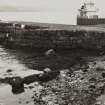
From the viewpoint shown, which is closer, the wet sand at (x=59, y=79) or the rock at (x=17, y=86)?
the wet sand at (x=59, y=79)

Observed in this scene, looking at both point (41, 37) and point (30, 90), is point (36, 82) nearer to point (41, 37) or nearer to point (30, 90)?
point (30, 90)

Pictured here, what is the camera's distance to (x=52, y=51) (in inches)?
2584

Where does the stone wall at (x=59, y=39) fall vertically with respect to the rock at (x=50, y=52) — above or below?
above

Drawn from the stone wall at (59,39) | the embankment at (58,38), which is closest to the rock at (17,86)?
the embankment at (58,38)

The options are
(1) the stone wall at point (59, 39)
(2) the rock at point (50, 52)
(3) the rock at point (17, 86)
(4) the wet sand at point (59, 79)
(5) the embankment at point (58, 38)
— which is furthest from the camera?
(5) the embankment at point (58, 38)

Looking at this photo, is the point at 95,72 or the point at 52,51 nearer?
the point at 95,72

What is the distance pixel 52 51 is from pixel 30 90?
94.2 ft

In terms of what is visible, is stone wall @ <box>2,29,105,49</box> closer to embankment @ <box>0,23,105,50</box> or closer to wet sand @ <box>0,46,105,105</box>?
embankment @ <box>0,23,105,50</box>

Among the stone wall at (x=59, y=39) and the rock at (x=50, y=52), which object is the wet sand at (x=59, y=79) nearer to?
the rock at (x=50, y=52)

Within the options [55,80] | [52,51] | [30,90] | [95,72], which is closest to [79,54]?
[52,51]

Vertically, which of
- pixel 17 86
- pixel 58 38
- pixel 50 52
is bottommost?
pixel 17 86

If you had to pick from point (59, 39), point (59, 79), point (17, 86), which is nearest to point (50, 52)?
point (59, 39)

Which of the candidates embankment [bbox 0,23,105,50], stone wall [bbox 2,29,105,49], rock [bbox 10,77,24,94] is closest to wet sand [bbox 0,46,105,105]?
rock [bbox 10,77,24,94]

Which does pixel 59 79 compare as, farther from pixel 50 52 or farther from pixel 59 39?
pixel 59 39
